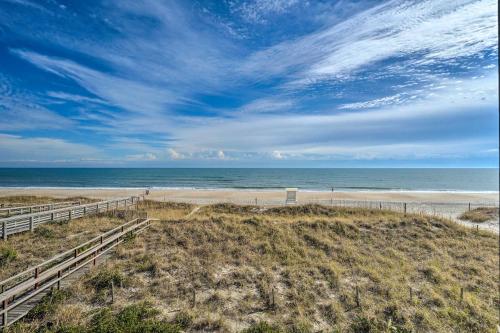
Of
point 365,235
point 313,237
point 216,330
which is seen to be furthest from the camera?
point 365,235

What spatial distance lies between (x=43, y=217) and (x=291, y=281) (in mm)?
15213

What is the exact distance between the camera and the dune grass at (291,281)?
877 centimetres

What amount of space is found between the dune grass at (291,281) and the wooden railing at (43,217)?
5.76m

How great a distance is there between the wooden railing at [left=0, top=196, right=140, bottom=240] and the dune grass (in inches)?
227

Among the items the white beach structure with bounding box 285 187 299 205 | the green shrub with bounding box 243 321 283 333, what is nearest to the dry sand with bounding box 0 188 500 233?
the white beach structure with bounding box 285 187 299 205

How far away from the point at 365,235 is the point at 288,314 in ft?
35.4

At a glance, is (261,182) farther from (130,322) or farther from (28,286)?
(28,286)

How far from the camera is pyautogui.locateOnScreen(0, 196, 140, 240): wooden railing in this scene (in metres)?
13.9

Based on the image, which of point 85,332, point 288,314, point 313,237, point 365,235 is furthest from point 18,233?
point 365,235

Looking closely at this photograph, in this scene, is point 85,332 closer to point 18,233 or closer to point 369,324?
point 369,324

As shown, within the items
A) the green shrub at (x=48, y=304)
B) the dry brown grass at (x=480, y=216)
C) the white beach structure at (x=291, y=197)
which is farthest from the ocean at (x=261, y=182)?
the green shrub at (x=48, y=304)

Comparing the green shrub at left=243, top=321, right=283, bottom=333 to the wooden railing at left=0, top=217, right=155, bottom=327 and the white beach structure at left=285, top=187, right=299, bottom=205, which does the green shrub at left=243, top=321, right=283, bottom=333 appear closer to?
the wooden railing at left=0, top=217, right=155, bottom=327

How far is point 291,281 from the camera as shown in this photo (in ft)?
37.6

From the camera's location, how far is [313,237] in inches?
666
